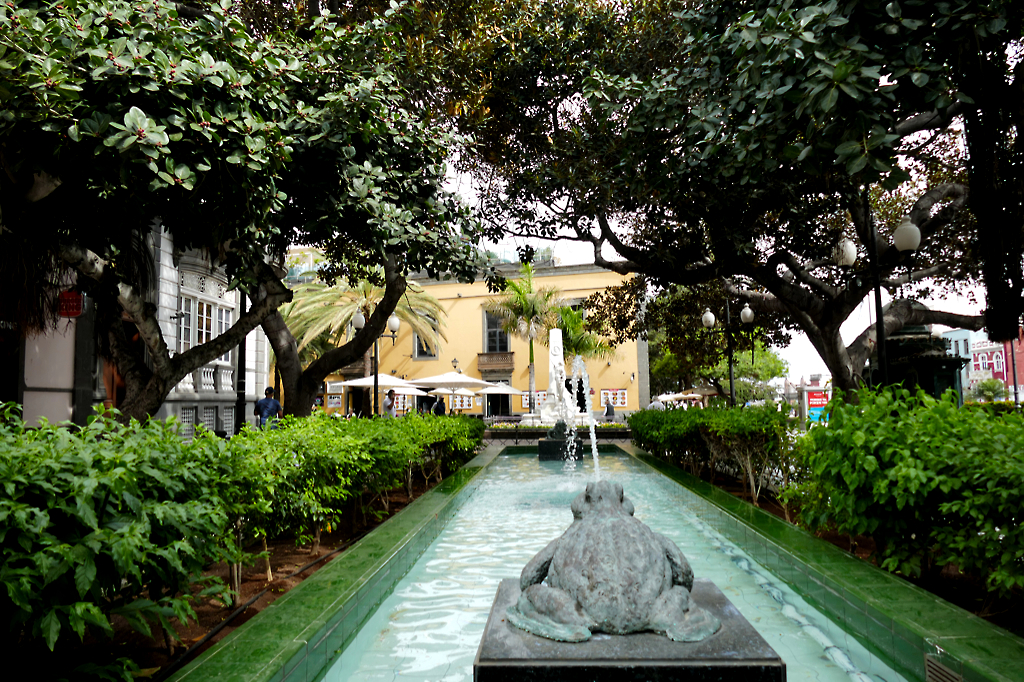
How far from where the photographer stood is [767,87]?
5.03 m

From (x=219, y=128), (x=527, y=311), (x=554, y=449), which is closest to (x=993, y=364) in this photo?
(x=527, y=311)

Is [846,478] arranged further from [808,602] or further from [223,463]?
[223,463]

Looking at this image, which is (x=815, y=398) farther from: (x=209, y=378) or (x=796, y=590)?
(x=209, y=378)

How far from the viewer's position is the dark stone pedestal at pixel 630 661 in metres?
2.41

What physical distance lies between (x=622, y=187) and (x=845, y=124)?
5388 mm

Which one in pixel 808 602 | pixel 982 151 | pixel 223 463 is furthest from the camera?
pixel 982 151

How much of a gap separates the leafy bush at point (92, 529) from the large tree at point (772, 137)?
4.60m

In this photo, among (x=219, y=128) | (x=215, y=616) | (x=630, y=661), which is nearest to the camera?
(x=630, y=661)

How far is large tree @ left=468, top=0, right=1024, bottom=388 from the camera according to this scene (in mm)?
4691

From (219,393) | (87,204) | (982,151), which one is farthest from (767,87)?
(219,393)

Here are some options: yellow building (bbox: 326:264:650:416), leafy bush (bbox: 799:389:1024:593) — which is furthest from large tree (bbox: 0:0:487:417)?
yellow building (bbox: 326:264:650:416)

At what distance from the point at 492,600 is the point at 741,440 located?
4972 mm

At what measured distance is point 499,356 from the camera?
3944 centimetres

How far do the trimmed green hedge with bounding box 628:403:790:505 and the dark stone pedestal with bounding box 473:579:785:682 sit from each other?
18.2ft
